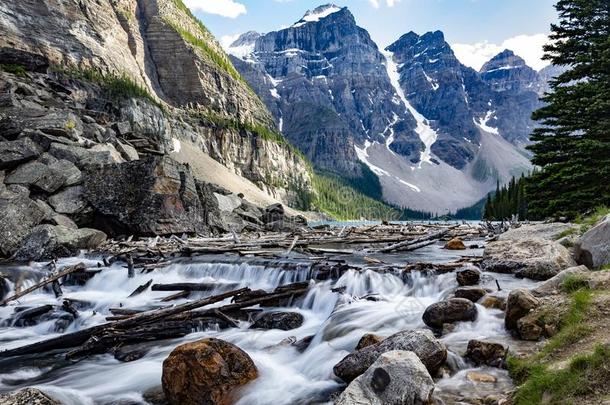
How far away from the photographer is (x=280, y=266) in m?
17.2

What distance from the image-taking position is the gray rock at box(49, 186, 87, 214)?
93.6 feet

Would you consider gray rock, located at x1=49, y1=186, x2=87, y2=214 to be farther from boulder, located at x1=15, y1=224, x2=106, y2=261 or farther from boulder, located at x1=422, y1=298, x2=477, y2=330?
boulder, located at x1=422, y1=298, x2=477, y2=330

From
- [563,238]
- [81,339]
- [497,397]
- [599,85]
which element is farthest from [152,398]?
[599,85]

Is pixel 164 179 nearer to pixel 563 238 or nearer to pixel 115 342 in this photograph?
pixel 115 342

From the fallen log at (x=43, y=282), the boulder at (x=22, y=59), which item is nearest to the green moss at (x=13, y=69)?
the boulder at (x=22, y=59)

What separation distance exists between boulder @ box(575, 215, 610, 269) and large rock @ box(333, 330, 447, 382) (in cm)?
632

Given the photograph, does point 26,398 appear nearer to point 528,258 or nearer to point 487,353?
point 487,353

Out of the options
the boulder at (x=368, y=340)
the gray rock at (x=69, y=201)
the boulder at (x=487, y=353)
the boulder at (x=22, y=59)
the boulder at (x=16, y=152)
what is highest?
the boulder at (x=22, y=59)

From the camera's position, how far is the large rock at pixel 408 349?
22.9 ft

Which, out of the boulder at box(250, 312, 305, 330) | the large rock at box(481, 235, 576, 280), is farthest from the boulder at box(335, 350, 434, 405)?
the large rock at box(481, 235, 576, 280)

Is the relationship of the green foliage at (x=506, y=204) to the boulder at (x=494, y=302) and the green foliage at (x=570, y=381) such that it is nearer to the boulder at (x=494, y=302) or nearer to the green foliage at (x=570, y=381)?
the boulder at (x=494, y=302)

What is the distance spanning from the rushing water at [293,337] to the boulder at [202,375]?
0.45m

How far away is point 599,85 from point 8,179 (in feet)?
128

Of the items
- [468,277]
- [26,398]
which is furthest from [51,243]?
[468,277]
